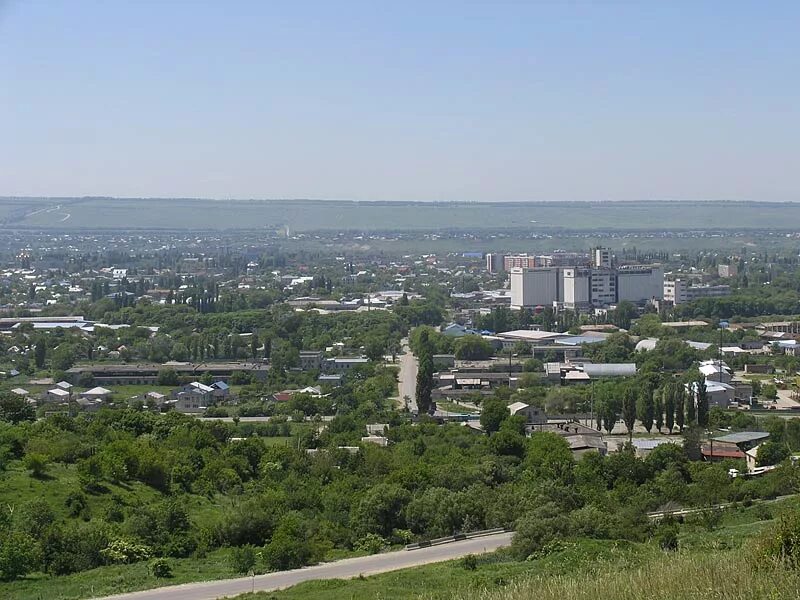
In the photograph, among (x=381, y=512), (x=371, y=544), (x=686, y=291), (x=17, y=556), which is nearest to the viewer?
(x=17, y=556)

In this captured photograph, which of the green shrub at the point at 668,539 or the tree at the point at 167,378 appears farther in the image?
the tree at the point at 167,378

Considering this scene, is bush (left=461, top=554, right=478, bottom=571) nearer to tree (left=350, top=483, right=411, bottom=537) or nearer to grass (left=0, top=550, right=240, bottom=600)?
grass (left=0, top=550, right=240, bottom=600)

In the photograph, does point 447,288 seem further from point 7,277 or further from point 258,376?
point 258,376

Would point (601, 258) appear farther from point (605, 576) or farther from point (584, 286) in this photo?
point (605, 576)

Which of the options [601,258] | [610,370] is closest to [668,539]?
[610,370]

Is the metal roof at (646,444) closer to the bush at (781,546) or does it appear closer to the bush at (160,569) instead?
the bush at (160,569)

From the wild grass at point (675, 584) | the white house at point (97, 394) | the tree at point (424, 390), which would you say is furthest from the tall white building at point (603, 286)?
the wild grass at point (675, 584)

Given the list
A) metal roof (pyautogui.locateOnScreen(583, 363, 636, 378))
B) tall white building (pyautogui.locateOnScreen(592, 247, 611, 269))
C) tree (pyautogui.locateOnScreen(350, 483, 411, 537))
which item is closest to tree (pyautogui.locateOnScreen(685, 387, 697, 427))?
metal roof (pyautogui.locateOnScreen(583, 363, 636, 378))
